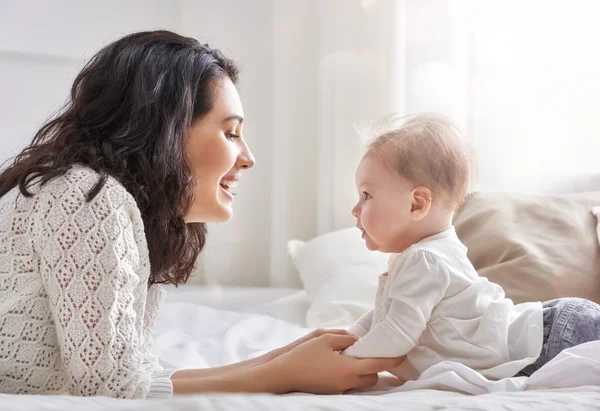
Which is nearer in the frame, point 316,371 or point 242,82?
point 316,371

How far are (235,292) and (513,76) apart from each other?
125cm

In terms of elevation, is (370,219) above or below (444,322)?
above

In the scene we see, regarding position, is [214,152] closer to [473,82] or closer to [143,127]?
[143,127]

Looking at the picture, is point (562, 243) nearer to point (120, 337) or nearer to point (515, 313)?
point (515, 313)

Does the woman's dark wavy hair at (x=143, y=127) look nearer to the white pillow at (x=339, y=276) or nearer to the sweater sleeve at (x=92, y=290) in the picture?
the sweater sleeve at (x=92, y=290)

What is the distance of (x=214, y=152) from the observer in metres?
1.35

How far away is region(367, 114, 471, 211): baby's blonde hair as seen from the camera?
1.38m

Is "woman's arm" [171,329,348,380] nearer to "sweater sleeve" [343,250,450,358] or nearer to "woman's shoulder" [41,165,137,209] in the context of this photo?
"sweater sleeve" [343,250,450,358]

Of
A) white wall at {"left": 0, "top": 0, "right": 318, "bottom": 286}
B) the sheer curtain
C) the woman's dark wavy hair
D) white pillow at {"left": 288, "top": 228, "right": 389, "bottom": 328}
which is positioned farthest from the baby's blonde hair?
white wall at {"left": 0, "top": 0, "right": 318, "bottom": 286}

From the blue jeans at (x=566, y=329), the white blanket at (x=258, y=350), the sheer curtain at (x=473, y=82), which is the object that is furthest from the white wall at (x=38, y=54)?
the blue jeans at (x=566, y=329)

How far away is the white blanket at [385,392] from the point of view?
0.76 meters

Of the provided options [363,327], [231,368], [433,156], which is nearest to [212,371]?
[231,368]

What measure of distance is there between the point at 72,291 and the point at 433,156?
27.0 inches

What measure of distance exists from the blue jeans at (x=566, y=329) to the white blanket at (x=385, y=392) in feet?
0.41
